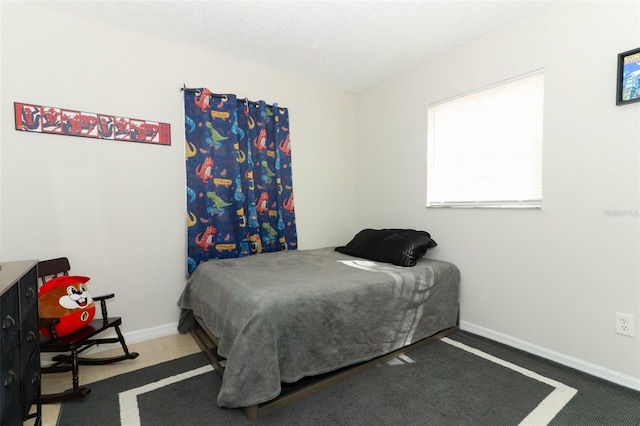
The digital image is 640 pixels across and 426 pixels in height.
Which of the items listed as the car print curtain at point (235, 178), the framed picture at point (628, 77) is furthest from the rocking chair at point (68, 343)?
the framed picture at point (628, 77)

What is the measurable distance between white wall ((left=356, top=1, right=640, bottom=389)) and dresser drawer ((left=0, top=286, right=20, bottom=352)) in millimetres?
2945

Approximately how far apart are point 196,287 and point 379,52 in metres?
2.68

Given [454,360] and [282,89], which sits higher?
[282,89]

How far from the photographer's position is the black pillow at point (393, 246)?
260 cm

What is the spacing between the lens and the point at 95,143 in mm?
2348

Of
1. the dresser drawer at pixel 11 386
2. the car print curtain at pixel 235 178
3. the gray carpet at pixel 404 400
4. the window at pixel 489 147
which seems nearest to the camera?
the dresser drawer at pixel 11 386

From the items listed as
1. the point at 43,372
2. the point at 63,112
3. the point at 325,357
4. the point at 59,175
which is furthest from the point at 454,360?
the point at 63,112

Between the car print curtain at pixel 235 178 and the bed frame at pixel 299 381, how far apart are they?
79 cm

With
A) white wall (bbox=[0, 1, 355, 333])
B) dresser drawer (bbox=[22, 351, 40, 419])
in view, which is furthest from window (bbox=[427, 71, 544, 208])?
dresser drawer (bbox=[22, 351, 40, 419])

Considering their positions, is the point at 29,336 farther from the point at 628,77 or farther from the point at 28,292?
the point at 628,77

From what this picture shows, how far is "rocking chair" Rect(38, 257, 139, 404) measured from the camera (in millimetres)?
1747

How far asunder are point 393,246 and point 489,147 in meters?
1.18

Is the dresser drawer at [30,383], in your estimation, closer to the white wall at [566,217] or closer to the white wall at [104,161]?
the white wall at [104,161]

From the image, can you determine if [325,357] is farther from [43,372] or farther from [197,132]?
[197,132]
